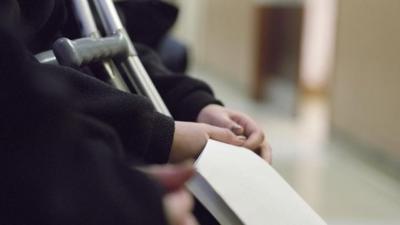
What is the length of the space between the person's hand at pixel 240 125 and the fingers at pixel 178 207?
1.04 feet

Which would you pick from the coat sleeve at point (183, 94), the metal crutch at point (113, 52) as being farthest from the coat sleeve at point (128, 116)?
the coat sleeve at point (183, 94)

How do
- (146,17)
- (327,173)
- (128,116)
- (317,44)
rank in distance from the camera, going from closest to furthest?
(128,116) < (146,17) < (327,173) < (317,44)

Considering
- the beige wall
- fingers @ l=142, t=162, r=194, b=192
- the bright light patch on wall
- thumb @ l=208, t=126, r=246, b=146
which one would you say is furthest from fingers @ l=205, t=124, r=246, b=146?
the bright light patch on wall

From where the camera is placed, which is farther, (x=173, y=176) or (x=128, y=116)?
(x=128, y=116)

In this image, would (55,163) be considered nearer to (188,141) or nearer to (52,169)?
(52,169)

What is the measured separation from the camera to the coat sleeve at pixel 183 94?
0.89 m

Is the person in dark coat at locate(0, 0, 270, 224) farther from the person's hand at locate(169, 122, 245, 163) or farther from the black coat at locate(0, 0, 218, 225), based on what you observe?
the person's hand at locate(169, 122, 245, 163)

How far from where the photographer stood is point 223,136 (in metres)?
0.74

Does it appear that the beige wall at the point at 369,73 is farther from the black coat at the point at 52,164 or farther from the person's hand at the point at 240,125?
the black coat at the point at 52,164

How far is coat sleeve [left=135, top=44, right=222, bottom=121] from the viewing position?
0.89m

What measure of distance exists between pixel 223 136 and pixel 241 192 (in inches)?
4.6

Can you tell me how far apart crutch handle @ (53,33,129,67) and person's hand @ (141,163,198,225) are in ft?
0.81

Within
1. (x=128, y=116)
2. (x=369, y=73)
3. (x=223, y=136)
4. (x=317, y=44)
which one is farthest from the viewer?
(x=317, y=44)

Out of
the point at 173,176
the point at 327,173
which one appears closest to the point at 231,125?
the point at 173,176
